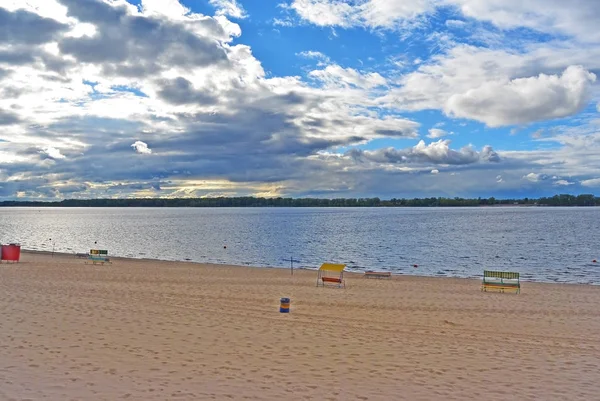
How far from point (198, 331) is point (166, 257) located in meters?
38.8

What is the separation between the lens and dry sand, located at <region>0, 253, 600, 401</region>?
9.59 m

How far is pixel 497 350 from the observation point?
13.1 metres

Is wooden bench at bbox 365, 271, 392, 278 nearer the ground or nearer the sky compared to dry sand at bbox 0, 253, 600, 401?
nearer the ground

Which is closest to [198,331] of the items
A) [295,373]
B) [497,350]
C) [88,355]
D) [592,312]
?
[88,355]

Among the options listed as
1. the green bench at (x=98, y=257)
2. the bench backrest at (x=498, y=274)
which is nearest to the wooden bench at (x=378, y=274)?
the bench backrest at (x=498, y=274)

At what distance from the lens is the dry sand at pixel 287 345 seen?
378 inches

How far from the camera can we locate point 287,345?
12.9 meters

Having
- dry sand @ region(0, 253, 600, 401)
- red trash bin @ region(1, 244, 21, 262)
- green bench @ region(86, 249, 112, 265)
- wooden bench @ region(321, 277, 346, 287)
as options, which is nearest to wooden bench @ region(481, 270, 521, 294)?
dry sand @ region(0, 253, 600, 401)

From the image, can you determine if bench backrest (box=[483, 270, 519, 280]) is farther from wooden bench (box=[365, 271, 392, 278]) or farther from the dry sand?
wooden bench (box=[365, 271, 392, 278])

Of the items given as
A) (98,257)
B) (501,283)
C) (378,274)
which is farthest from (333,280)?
(98,257)

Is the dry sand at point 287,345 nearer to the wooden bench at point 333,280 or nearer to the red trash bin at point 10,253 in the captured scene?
the wooden bench at point 333,280

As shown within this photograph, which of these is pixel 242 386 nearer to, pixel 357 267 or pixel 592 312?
pixel 592 312

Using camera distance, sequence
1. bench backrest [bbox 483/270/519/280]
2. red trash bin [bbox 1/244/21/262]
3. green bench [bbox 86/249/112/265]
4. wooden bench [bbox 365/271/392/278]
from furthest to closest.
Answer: green bench [bbox 86/249/112/265], red trash bin [bbox 1/244/21/262], wooden bench [bbox 365/271/392/278], bench backrest [bbox 483/270/519/280]

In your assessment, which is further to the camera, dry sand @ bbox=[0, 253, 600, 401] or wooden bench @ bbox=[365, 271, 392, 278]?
wooden bench @ bbox=[365, 271, 392, 278]
